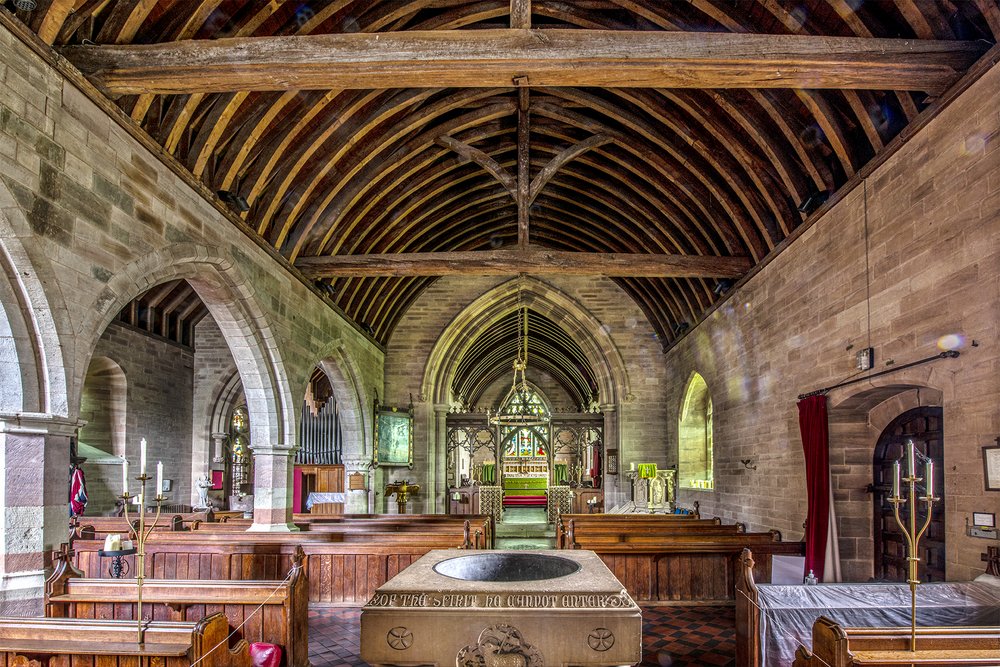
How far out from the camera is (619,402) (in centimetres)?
1344

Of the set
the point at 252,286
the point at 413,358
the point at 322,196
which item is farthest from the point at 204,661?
the point at 413,358

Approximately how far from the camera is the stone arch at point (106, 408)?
9914mm

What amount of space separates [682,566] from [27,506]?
191 inches

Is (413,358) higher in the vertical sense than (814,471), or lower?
higher

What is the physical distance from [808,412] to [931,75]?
3.01m

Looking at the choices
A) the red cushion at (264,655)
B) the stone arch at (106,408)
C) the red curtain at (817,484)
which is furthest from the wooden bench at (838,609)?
the stone arch at (106,408)

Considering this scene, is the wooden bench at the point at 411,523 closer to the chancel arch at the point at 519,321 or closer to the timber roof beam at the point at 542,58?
the timber roof beam at the point at 542,58

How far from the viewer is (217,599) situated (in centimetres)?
387

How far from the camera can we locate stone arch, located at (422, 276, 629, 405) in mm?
13445

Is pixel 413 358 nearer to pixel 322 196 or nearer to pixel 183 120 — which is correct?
pixel 322 196

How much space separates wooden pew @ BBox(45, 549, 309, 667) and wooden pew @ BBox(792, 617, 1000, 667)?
264 cm

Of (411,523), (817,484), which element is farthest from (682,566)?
(411,523)

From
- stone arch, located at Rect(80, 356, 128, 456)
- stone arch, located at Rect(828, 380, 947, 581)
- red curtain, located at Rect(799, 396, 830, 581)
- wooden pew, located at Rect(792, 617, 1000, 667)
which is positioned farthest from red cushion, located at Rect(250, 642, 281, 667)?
stone arch, located at Rect(80, 356, 128, 456)

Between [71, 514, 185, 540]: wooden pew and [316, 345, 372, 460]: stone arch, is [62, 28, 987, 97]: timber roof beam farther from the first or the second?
[316, 345, 372, 460]: stone arch
